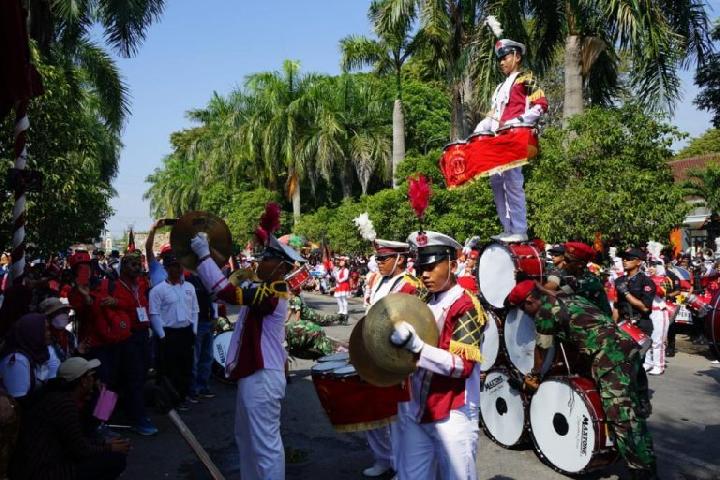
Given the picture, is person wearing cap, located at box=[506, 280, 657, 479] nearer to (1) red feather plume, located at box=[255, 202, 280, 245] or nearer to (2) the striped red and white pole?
(1) red feather plume, located at box=[255, 202, 280, 245]

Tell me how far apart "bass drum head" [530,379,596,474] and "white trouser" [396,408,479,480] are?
1.88 metres

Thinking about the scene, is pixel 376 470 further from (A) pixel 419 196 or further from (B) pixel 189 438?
(A) pixel 419 196

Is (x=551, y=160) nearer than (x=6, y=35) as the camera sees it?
No

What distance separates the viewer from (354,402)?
15.1 ft

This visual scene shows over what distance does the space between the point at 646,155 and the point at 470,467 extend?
11217mm

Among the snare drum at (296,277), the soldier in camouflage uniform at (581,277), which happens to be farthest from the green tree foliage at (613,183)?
the snare drum at (296,277)

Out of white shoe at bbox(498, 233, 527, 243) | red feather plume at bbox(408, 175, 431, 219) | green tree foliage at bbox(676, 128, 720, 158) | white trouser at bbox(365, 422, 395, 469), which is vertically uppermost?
green tree foliage at bbox(676, 128, 720, 158)

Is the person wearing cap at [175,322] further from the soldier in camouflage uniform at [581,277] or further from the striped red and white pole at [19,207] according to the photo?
the soldier in camouflage uniform at [581,277]

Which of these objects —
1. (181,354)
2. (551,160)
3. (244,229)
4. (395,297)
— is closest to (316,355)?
(181,354)

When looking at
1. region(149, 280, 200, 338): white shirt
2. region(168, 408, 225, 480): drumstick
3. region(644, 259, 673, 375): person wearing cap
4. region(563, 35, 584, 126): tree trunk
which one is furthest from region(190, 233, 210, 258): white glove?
region(563, 35, 584, 126): tree trunk

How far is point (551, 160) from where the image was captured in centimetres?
1373

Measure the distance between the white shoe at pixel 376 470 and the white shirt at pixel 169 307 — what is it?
144 inches

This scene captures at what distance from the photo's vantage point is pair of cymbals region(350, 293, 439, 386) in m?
3.42

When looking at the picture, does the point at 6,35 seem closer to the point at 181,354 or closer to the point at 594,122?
the point at 181,354
